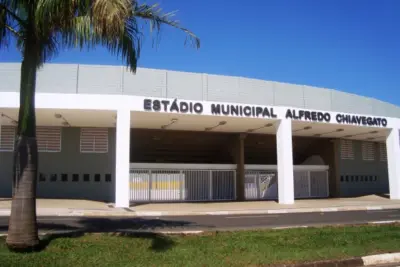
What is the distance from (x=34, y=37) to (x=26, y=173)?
285cm

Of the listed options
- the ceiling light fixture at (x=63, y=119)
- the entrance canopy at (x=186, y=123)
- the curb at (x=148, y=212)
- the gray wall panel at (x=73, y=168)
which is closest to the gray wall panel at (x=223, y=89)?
the entrance canopy at (x=186, y=123)

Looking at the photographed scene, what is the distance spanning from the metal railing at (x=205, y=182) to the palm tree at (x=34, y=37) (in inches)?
693

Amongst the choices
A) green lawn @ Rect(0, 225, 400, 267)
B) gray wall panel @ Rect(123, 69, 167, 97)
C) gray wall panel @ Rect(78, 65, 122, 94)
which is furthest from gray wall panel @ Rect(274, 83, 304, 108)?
green lawn @ Rect(0, 225, 400, 267)

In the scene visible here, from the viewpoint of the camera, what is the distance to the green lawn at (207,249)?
7316 mm

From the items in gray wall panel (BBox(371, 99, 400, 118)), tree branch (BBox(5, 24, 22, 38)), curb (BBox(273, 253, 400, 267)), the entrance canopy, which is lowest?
curb (BBox(273, 253, 400, 267))

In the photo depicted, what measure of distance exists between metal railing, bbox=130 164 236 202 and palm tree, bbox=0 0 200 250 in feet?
57.6

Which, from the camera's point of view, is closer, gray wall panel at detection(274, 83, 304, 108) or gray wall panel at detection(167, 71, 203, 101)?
gray wall panel at detection(167, 71, 203, 101)

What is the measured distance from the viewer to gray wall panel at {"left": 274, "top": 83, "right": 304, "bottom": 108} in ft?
78.4

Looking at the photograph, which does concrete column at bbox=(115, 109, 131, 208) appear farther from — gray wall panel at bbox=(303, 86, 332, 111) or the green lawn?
gray wall panel at bbox=(303, 86, 332, 111)

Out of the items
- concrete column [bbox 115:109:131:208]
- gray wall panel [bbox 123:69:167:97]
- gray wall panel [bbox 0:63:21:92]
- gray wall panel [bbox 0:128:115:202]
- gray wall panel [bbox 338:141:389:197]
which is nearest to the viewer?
concrete column [bbox 115:109:131:208]

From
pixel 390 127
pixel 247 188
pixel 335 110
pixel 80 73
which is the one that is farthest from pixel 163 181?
pixel 390 127

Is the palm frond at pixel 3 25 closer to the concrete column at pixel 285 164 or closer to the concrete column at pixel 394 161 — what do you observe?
the concrete column at pixel 285 164

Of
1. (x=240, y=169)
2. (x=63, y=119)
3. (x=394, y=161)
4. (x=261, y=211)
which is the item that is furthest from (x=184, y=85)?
(x=394, y=161)

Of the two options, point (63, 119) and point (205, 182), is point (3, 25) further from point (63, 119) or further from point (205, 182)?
point (205, 182)
